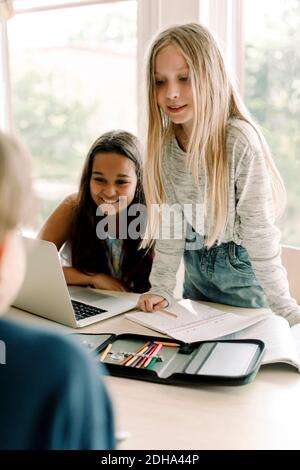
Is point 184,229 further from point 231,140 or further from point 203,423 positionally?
point 203,423

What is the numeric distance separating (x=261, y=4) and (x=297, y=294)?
1240 mm

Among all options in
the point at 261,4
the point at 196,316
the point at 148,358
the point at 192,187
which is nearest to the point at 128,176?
the point at 192,187

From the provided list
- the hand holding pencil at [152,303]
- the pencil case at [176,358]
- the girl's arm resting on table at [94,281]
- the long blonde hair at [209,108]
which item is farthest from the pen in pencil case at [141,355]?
the girl's arm resting on table at [94,281]

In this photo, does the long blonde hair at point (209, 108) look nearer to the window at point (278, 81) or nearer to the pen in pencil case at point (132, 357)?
the pen in pencil case at point (132, 357)

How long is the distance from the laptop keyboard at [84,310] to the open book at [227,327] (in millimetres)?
90

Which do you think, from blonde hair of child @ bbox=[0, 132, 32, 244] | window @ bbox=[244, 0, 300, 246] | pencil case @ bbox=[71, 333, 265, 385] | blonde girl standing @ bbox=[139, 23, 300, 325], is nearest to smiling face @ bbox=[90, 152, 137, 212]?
blonde girl standing @ bbox=[139, 23, 300, 325]

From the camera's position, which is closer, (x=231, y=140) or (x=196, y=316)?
(x=196, y=316)

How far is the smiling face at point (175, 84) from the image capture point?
162cm

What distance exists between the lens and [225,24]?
2402mm

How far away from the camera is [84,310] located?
1566 mm

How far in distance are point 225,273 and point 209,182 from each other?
27 centimetres

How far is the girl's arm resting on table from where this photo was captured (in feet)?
6.11

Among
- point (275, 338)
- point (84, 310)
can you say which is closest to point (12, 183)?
point (275, 338)

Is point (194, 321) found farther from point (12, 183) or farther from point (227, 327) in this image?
point (12, 183)
